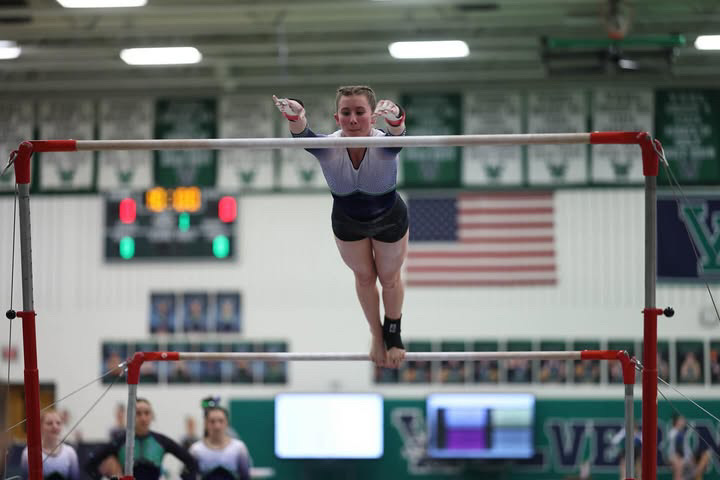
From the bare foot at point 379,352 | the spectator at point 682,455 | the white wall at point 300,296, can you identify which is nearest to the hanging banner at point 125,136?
the white wall at point 300,296

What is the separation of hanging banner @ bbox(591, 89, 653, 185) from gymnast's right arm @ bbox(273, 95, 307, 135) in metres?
7.72

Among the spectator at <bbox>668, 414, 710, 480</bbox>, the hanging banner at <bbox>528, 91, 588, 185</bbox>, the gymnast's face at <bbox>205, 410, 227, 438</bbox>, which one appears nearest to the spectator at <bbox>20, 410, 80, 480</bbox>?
the gymnast's face at <bbox>205, 410, 227, 438</bbox>

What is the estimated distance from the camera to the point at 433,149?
39.5ft

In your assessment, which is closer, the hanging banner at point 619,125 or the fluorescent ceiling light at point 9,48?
the fluorescent ceiling light at point 9,48

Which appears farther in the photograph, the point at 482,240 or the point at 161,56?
the point at 482,240

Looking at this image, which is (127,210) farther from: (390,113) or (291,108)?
(390,113)

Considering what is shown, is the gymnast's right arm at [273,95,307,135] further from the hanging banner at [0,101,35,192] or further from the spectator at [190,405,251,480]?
the hanging banner at [0,101,35,192]

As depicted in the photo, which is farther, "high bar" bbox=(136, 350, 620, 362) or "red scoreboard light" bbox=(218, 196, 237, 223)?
"red scoreboard light" bbox=(218, 196, 237, 223)

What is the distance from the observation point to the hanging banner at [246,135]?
12.3 meters

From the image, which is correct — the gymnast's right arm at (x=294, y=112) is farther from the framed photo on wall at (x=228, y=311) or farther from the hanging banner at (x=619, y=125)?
the hanging banner at (x=619, y=125)

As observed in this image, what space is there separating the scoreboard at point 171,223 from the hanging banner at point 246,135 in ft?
2.02

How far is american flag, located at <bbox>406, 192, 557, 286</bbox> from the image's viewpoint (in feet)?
39.1

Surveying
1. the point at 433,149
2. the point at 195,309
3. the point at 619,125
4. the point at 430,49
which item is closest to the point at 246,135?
the point at 195,309

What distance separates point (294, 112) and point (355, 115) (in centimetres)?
32
